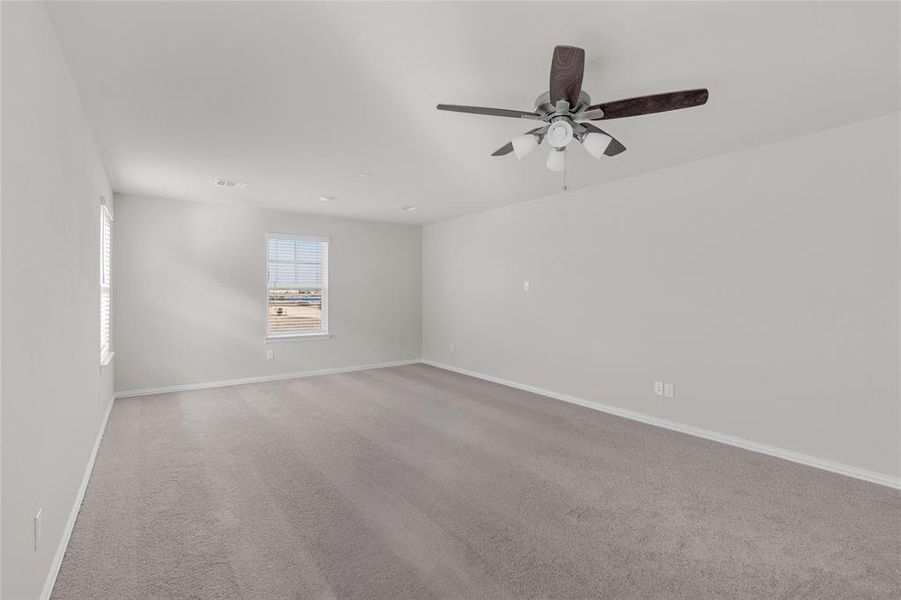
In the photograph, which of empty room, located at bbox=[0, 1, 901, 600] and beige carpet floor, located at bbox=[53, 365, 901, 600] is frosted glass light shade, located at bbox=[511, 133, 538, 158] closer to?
empty room, located at bbox=[0, 1, 901, 600]

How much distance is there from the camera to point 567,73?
1974mm

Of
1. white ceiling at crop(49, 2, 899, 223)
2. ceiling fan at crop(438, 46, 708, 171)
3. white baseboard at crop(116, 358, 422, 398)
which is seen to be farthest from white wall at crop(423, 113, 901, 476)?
white baseboard at crop(116, 358, 422, 398)

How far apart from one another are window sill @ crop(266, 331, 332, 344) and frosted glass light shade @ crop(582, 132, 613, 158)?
17.2 feet

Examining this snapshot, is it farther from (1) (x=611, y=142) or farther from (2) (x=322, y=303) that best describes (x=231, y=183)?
(1) (x=611, y=142)

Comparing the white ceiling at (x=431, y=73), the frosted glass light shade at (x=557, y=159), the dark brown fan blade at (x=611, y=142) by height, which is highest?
the white ceiling at (x=431, y=73)

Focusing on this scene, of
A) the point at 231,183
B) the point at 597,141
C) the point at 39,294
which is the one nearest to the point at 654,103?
the point at 597,141

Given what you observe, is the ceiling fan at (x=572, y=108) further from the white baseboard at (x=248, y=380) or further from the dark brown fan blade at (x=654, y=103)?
the white baseboard at (x=248, y=380)

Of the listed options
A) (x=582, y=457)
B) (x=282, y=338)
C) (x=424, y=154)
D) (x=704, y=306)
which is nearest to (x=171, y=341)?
(x=282, y=338)

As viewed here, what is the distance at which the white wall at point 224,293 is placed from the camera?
5336 millimetres

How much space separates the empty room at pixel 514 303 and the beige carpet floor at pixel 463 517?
22mm

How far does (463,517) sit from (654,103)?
8.07ft

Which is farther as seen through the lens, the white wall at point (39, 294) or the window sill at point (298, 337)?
the window sill at point (298, 337)

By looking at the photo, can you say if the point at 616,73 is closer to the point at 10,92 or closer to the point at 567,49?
the point at 567,49

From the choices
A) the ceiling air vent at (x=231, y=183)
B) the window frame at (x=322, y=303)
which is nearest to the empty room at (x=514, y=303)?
the ceiling air vent at (x=231, y=183)
